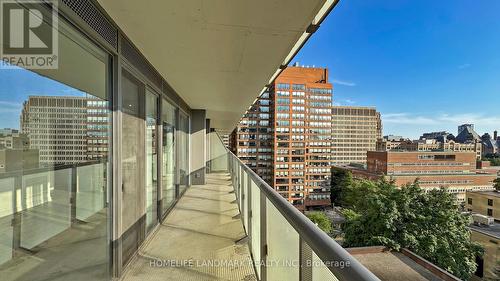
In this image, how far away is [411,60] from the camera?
69000 millimetres

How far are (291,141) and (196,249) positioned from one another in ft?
173

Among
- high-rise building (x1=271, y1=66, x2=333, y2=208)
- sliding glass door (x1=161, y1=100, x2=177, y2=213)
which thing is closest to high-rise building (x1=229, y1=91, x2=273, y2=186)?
high-rise building (x1=271, y1=66, x2=333, y2=208)

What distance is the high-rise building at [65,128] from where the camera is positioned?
1.56 meters

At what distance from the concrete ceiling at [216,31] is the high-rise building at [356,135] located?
9878 cm

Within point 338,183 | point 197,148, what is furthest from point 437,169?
point 197,148

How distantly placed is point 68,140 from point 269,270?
6.32ft

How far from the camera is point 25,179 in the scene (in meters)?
1.44

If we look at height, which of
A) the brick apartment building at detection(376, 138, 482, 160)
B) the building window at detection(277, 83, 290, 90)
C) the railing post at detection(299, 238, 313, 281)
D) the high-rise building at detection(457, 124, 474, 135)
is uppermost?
the building window at detection(277, 83, 290, 90)

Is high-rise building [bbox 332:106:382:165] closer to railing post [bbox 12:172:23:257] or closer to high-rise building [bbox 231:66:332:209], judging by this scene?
high-rise building [bbox 231:66:332:209]

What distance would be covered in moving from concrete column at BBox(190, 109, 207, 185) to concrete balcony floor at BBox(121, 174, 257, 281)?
246 cm

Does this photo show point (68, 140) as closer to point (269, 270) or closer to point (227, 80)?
point (269, 270)

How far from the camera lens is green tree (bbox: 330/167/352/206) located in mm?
55812

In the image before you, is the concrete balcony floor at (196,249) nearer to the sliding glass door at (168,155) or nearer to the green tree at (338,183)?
the sliding glass door at (168,155)

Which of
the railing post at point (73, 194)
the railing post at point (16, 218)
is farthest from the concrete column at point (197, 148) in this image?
the railing post at point (16, 218)
